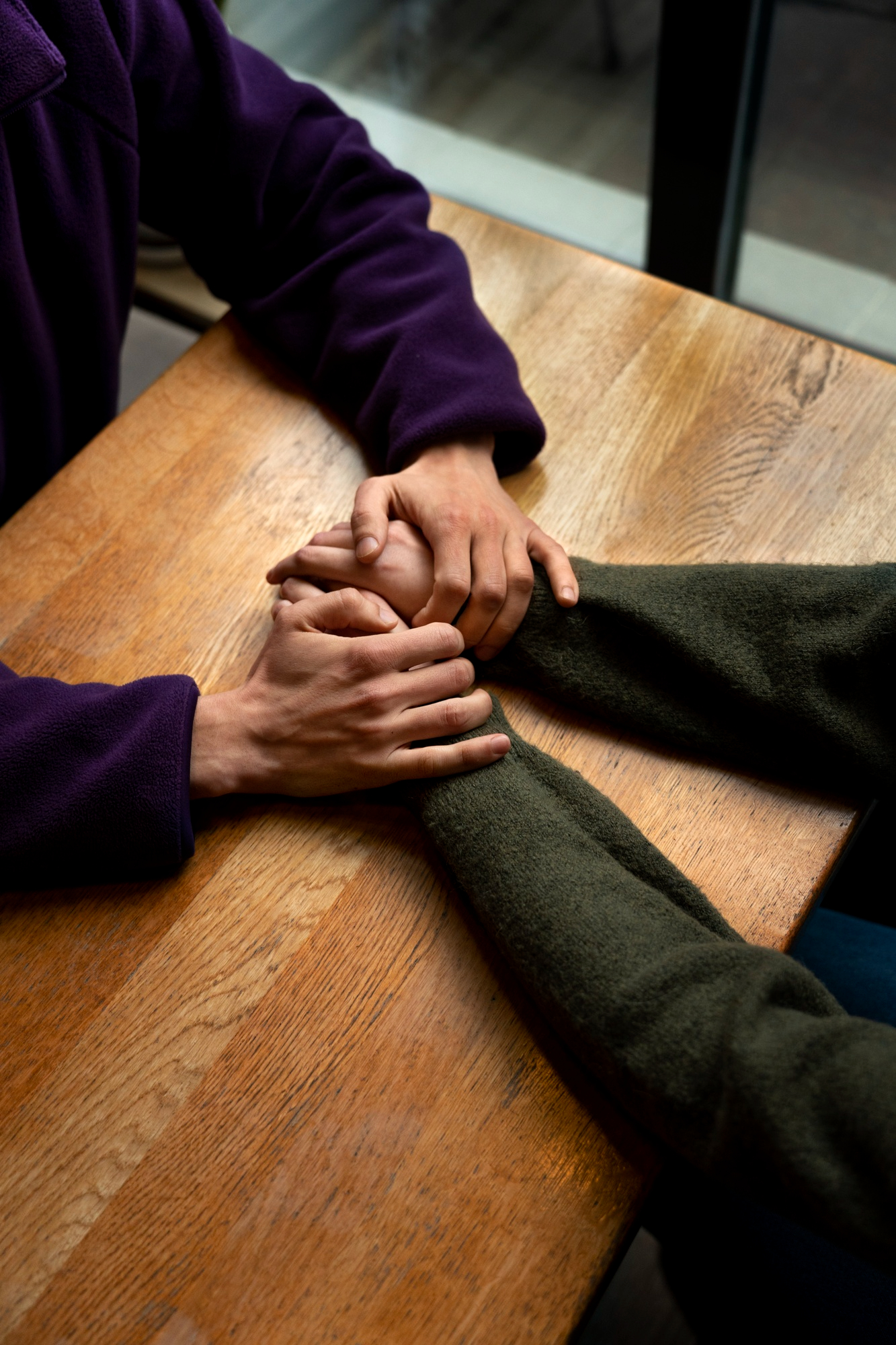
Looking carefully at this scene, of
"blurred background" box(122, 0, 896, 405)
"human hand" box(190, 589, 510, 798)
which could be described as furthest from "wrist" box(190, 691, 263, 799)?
"blurred background" box(122, 0, 896, 405)

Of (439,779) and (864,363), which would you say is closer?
(439,779)

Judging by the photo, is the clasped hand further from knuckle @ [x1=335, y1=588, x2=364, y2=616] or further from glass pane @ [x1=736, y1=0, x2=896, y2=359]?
glass pane @ [x1=736, y1=0, x2=896, y2=359]

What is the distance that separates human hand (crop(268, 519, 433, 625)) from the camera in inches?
29.5

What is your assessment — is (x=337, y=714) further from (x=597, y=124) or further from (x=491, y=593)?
(x=597, y=124)

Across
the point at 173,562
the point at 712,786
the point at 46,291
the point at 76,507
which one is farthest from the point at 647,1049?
the point at 46,291

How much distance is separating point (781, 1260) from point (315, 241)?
0.93 metres

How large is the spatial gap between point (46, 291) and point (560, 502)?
50 cm

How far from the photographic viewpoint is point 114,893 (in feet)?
2.13

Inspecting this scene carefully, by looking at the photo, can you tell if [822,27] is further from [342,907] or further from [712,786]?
[342,907]

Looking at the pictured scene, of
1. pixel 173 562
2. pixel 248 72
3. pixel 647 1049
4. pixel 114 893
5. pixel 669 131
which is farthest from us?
pixel 669 131

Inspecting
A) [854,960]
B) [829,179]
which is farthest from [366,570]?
[829,179]

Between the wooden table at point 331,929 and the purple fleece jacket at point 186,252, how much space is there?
0.21 feet

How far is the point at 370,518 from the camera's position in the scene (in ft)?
2.46

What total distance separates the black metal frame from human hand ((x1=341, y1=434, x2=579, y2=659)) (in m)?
0.93
